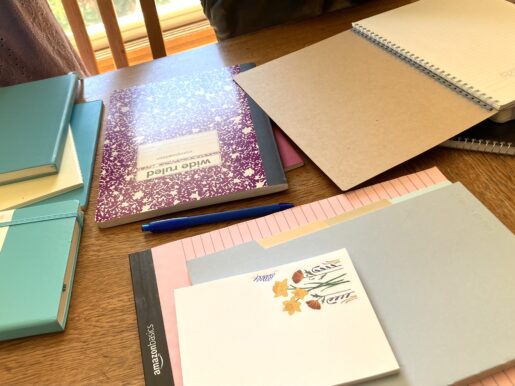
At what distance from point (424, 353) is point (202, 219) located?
288 millimetres

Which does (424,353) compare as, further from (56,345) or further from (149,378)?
(56,345)

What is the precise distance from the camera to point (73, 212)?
2.04ft

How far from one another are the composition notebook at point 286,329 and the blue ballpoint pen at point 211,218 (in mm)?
100

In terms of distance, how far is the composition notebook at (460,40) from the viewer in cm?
64

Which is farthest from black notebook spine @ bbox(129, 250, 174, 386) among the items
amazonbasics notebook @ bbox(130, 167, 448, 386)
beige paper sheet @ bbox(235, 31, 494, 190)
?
beige paper sheet @ bbox(235, 31, 494, 190)

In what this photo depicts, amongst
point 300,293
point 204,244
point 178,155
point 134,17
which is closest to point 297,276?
point 300,293

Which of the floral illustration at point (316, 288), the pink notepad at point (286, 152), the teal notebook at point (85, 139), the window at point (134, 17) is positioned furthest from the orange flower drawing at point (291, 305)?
the window at point (134, 17)

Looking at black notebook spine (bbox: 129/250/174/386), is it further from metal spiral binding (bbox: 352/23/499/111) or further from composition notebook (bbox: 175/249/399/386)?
metal spiral binding (bbox: 352/23/499/111)

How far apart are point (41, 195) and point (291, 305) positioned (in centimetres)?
37

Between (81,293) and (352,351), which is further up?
(81,293)

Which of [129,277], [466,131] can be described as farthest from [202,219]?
[466,131]

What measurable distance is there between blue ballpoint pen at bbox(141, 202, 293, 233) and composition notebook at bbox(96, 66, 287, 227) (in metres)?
0.02

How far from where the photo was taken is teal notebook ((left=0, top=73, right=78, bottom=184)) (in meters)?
0.68

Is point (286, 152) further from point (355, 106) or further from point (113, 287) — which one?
point (113, 287)
